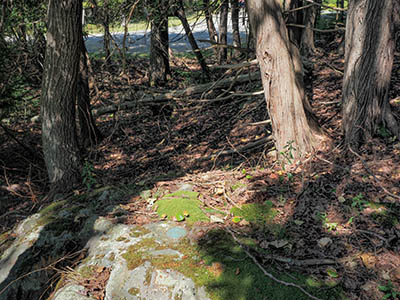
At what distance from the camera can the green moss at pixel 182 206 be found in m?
3.50

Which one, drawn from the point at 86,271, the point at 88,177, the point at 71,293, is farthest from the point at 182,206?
the point at 88,177

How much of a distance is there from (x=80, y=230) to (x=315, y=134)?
133 inches

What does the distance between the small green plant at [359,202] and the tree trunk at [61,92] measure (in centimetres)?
425

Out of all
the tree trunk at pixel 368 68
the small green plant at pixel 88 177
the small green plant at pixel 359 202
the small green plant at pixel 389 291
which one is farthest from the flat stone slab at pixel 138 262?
the tree trunk at pixel 368 68

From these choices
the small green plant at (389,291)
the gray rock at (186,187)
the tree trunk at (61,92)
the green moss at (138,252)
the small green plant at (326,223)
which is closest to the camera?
the small green plant at (389,291)

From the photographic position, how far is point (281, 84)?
4578mm

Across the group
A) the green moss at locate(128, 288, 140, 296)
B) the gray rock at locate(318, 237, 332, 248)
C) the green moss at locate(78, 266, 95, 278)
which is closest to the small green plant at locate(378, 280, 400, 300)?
the gray rock at locate(318, 237, 332, 248)

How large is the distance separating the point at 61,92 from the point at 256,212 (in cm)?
370

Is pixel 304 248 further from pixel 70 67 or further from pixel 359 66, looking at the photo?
pixel 70 67

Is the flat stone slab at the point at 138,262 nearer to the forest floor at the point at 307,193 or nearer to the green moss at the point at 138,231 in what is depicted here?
the green moss at the point at 138,231

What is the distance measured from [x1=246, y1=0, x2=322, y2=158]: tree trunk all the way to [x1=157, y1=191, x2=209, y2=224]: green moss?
64.1 inches

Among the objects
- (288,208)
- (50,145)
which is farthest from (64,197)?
(288,208)

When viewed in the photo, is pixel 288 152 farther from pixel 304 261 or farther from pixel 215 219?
pixel 304 261

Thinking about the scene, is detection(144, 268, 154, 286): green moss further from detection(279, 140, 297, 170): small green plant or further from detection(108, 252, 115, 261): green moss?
detection(279, 140, 297, 170): small green plant
